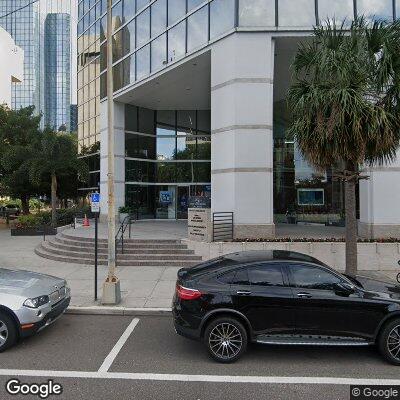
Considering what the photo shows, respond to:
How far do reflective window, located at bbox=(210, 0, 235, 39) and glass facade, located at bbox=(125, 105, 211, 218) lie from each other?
988 centimetres

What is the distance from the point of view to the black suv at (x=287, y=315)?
5.64 m

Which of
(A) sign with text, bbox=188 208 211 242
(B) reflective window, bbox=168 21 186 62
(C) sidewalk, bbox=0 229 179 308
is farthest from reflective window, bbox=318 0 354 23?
(C) sidewalk, bbox=0 229 179 308

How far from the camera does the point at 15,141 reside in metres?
26.0

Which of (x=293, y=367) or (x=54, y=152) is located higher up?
(x=54, y=152)

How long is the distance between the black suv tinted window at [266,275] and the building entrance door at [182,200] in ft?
62.0

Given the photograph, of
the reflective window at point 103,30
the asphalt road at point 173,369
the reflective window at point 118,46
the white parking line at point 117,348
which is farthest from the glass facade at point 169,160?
the asphalt road at point 173,369

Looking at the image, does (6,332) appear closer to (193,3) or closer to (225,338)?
(225,338)

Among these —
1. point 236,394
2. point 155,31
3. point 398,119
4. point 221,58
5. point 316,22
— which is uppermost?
point 155,31

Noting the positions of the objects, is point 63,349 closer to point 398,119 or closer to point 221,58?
point 398,119

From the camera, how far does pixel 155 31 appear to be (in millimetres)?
18625

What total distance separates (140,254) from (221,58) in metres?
7.66

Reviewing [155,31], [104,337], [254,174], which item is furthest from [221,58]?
[104,337]

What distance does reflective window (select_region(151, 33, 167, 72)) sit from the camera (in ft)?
58.7

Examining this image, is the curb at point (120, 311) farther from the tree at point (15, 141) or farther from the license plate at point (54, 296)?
the tree at point (15, 141)
